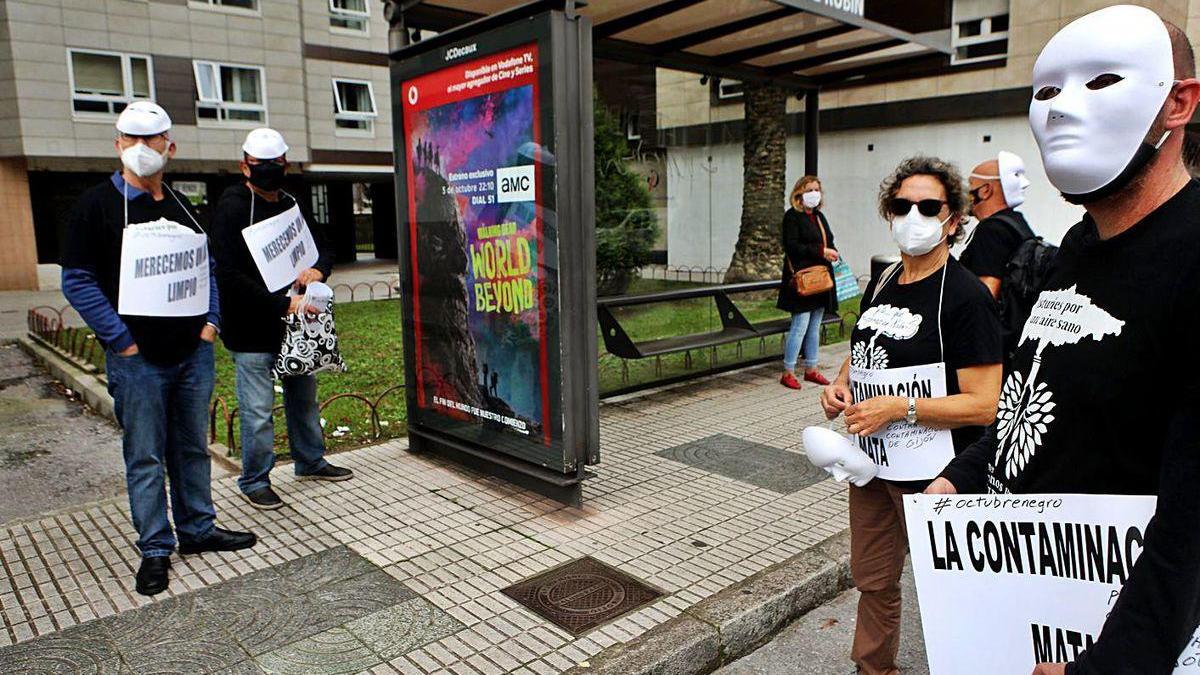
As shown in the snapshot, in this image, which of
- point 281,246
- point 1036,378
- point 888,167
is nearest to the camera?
point 1036,378

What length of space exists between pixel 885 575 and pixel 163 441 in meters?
3.46

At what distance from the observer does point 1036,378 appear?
1.64 meters

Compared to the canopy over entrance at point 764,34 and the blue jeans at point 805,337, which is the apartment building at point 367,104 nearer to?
the canopy over entrance at point 764,34

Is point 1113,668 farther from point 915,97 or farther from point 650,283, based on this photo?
point 915,97

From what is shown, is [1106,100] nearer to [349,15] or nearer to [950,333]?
[950,333]

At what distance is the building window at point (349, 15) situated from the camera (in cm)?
Answer: 2659

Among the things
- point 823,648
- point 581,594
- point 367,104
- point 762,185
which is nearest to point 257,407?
point 581,594

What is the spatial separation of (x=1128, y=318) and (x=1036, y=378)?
233mm

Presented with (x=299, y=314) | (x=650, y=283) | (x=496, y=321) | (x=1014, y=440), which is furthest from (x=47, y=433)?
(x=1014, y=440)

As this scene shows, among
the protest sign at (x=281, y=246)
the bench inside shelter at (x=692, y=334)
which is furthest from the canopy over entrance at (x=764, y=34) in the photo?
the bench inside shelter at (x=692, y=334)

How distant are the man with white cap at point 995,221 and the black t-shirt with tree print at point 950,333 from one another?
66.5 inches

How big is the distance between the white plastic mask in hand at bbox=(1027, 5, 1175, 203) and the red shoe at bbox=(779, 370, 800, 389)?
23.0ft

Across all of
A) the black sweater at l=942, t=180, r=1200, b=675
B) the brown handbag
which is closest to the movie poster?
the black sweater at l=942, t=180, r=1200, b=675

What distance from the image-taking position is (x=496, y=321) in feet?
16.9
